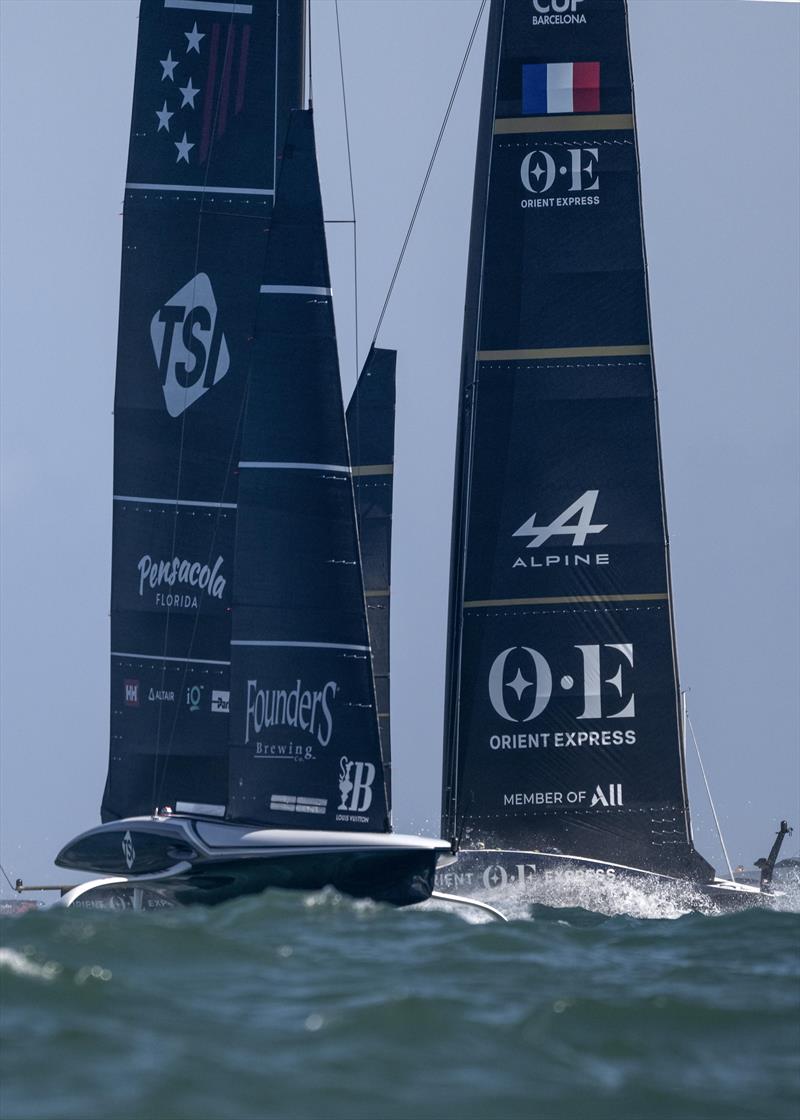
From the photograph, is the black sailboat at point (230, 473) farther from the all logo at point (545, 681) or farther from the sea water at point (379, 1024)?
the sea water at point (379, 1024)

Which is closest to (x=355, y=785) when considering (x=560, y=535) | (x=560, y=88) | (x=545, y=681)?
(x=545, y=681)

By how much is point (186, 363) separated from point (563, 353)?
4.60 metres

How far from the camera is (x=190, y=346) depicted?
67.6 ft

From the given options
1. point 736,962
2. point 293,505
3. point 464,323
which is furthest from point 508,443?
point 736,962

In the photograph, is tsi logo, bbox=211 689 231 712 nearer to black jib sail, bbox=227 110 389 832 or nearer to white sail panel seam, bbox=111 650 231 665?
white sail panel seam, bbox=111 650 231 665

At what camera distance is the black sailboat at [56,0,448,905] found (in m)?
14.5

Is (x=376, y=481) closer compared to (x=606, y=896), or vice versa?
(x=606, y=896)

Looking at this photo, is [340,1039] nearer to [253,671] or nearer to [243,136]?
[253,671]

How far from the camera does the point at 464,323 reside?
19375mm

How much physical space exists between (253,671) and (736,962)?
18.4 ft

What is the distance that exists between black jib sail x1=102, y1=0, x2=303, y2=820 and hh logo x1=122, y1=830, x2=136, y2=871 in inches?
192

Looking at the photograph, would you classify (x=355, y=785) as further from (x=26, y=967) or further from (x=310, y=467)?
(x=26, y=967)

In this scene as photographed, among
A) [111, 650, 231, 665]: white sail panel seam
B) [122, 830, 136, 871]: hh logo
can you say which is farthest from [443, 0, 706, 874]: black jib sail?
[122, 830, 136, 871]: hh logo

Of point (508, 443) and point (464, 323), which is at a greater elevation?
point (464, 323)
